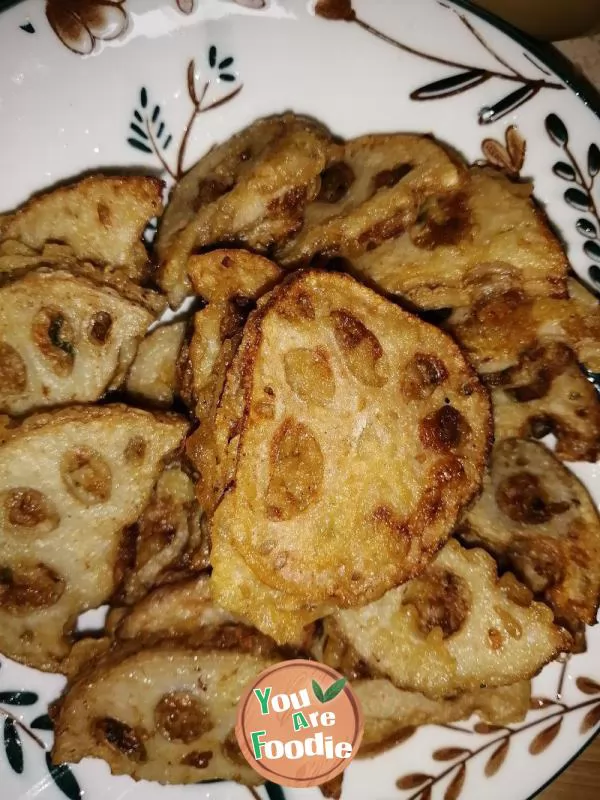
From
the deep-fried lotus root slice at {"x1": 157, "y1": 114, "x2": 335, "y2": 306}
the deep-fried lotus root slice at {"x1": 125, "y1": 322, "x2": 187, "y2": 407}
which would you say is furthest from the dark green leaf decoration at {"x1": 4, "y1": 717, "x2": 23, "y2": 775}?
the deep-fried lotus root slice at {"x1": 157, "y1": 114, "x2": 335, "y2": 306}

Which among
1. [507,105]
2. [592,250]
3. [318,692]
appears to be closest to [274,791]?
[318,692]

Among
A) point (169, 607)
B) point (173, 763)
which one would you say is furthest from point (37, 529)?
point (173, 763)

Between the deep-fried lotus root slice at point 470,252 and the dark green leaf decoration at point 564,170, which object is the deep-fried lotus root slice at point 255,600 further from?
the dark green leaf decoration at point 564,170

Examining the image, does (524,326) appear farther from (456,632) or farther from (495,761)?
(495,761)

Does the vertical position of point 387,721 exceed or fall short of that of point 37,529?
it falls short

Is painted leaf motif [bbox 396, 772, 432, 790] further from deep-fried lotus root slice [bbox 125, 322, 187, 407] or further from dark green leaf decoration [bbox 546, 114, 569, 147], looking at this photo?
dark green leaf decoration [bbox 546, 114, 569, 147]

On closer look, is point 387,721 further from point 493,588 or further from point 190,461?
point 190,461
